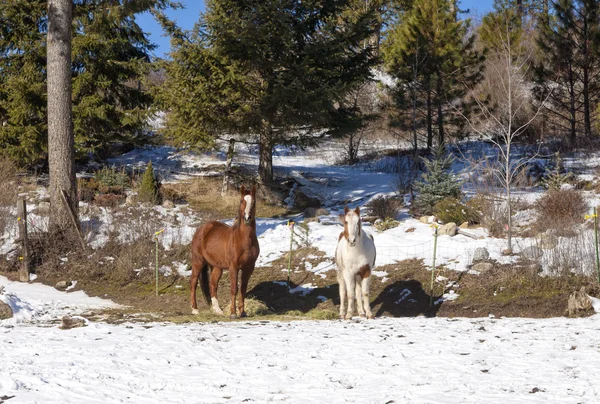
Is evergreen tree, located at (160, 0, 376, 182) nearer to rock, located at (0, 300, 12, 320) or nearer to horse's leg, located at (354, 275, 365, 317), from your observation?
horse's leg, located at (354, 275, 365, 317)

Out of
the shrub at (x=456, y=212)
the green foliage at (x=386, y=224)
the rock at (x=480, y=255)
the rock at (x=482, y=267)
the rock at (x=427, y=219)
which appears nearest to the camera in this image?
the rock at (x=482, y=267)

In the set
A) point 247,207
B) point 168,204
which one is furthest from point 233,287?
point 168,204

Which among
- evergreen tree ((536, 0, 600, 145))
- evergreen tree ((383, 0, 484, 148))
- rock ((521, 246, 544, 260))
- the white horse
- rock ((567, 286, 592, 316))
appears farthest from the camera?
evergreen tree ((383, 0, 484, 148))

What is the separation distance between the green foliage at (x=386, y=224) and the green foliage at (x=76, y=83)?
33.8 feet

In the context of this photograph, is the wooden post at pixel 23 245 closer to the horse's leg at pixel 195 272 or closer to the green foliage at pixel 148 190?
the horse's leg at pixel 195 272

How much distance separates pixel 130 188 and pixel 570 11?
18.2 m

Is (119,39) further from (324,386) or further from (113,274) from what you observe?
(324,386)

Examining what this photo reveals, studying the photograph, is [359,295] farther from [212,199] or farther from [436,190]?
[212,199]

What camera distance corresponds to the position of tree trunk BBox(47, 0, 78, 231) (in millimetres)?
15445

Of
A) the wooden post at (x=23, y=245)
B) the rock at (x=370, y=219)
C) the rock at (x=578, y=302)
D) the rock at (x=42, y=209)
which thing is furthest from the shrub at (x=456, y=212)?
the rock at (x=42, y=209)

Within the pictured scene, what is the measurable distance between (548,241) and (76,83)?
54.7 ft

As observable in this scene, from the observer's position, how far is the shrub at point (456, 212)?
52.0 ft

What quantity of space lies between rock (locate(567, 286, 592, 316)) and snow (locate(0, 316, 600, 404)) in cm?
106

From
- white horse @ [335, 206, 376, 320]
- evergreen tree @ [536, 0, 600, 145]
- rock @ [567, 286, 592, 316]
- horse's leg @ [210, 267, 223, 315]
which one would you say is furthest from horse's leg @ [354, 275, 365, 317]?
evergreen tree @ [536, 0, 600, 145]
